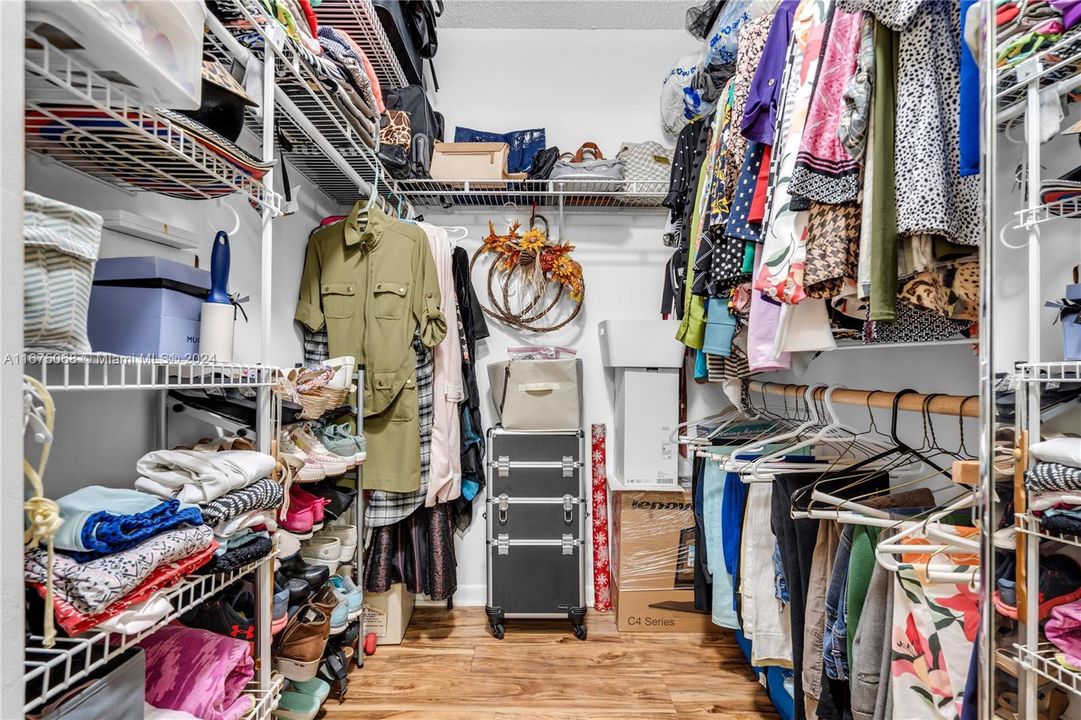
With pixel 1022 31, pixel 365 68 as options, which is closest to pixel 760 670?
pixel 1022 31

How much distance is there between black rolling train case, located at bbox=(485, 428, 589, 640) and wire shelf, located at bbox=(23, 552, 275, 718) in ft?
4.63

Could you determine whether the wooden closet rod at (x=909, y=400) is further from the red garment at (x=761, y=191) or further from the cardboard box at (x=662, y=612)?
the cardboard box at (x=662, y=612)

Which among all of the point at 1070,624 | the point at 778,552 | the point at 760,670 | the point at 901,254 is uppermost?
the point at 901,254

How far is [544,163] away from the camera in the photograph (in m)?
2.36

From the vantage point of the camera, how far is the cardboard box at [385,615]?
2164mm

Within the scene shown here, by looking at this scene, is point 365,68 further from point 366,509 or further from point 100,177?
point 366,509

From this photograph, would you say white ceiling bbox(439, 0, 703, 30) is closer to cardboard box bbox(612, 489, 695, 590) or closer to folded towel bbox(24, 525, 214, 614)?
cardboard box bbox(612, 489, 695, 590)

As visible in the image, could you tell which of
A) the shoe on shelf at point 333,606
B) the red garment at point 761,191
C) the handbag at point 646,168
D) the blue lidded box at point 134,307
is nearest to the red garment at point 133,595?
the blue lidded box at point 134,307

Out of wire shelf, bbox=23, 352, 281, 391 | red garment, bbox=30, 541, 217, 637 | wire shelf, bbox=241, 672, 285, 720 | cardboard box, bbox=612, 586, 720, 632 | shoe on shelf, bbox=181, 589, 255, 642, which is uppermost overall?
wire shelf, bbox=23, 352, 281, 391

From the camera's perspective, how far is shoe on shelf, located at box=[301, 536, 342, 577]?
1703 millimetres

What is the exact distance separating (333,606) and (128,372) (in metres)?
1.00

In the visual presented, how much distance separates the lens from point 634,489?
7.33 ft

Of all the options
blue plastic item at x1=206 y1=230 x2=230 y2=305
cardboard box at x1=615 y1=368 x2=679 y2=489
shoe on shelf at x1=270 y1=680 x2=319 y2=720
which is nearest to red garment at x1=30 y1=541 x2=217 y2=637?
→ blue plastic item at x1=206 y1=230 x2=230 y2=305

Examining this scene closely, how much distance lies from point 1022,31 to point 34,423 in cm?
132
